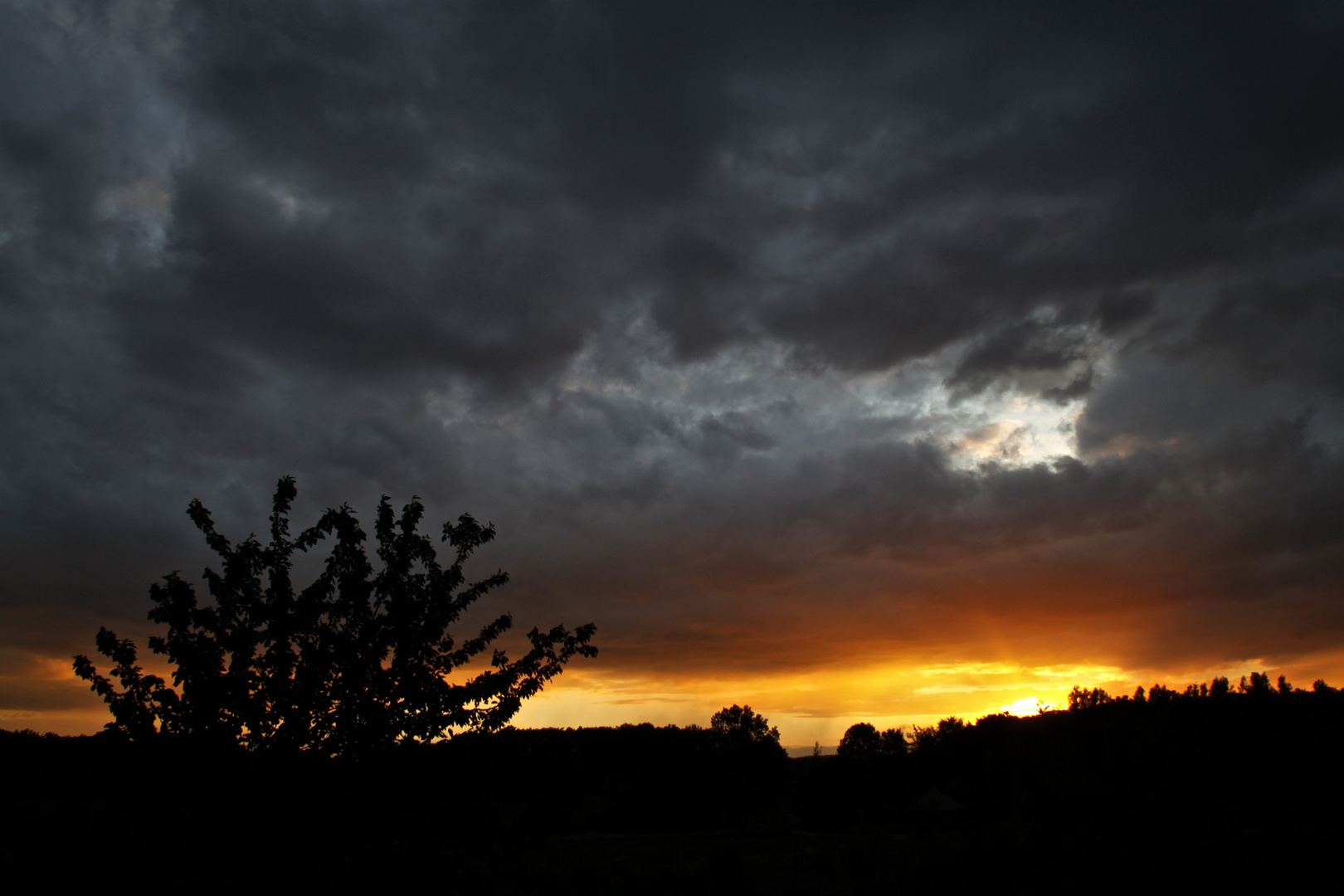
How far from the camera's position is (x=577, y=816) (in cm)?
930

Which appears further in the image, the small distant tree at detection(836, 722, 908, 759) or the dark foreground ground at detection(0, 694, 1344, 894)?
the small distant tree at detection(836, 722, 908, 759)

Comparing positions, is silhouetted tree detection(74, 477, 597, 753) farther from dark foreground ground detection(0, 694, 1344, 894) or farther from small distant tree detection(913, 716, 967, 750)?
small distant tree detection(913, 716, 967, 750)

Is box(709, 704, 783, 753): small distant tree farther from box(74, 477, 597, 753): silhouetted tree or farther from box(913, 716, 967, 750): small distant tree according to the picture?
box(74, 477, 597, 753): silhouetted tree

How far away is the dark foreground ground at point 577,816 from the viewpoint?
8.17 metres

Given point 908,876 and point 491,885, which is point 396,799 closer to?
point 491,885

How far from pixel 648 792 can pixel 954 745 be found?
5254 centimetres

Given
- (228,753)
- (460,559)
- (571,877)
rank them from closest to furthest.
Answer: (228,753), (460,559), (571,877)

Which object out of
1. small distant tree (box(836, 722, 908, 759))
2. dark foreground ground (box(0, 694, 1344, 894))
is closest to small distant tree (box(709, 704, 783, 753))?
small distant tree (box(836, 722, 908, 759))

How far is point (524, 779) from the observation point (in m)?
9.72

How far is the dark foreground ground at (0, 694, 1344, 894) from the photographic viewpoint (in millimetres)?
8172

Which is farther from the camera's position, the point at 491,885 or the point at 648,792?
the point at 648,792

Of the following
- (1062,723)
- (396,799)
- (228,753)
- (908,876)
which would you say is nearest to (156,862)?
(228,753)

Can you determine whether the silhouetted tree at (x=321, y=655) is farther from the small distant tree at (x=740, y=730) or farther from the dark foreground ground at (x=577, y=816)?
the small distant tree at (x=740, y=730)

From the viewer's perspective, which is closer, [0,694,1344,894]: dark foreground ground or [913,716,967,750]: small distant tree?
[0,694,1344,894]: dark foreground ground
